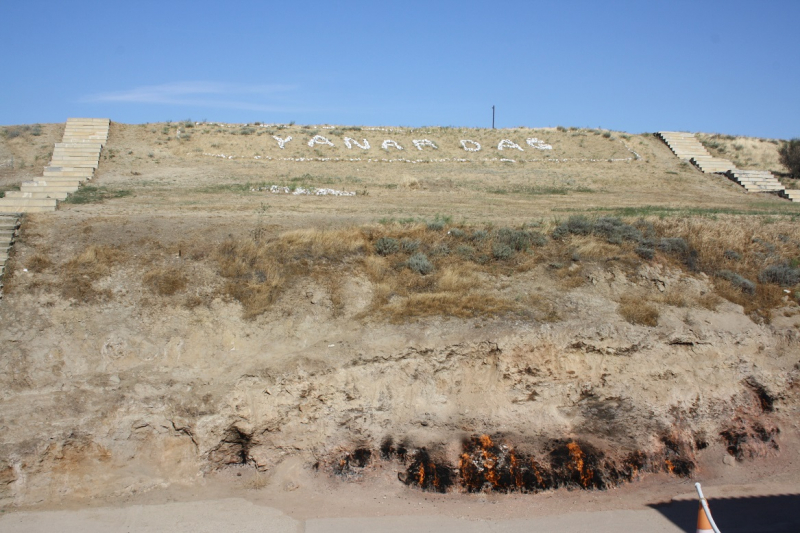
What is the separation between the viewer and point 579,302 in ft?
38.0

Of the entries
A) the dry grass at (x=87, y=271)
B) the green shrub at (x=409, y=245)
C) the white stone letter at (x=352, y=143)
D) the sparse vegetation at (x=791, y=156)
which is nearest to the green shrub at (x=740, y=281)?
the green shrub at (x=409, y=245)

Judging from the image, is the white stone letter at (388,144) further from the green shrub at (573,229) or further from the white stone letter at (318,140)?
the green shrub at (573,229)

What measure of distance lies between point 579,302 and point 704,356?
2.35 m

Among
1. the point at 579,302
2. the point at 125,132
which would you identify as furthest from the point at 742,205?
the point at 125,132

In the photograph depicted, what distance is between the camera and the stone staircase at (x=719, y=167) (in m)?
27.9

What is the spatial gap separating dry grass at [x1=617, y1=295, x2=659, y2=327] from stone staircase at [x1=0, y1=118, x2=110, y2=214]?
45.8 ft

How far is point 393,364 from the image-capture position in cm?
1011

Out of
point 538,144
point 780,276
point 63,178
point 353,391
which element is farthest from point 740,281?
point 538,144

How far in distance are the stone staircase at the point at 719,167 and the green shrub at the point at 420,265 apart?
2097 cm

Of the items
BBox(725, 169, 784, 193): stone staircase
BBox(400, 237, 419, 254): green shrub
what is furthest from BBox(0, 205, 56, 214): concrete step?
BBox(725, 169, 784, 193): stone staircase

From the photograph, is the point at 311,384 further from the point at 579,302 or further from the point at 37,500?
the point at 579,302

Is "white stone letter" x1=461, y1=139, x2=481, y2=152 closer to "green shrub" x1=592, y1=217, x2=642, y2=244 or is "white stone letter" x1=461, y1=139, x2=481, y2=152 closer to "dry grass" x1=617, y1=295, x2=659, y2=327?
"green shrub" x1=592, y1=217, x2=642, y2=244

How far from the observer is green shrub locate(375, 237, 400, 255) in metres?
13.0

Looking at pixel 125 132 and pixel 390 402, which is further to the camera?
pixel 125 132
